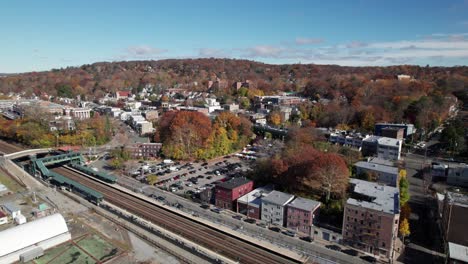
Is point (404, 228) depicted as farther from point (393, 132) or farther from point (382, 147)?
point (393, 132)

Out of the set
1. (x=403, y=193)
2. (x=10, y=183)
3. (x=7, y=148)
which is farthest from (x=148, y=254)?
(x=7, y=148)

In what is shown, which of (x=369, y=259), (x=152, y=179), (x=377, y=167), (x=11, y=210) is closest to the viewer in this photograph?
(x=369, y=259)

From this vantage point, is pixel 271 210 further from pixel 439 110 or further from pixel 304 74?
pixel 304 74

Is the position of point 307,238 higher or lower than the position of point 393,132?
lower

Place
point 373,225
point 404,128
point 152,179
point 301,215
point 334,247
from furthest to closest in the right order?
point 404,128 → point 152,179 → point 301,215 → point 334,247 → point 373,225

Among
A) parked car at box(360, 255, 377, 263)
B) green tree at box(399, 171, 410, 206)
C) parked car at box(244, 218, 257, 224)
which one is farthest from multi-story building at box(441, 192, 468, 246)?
parked car at box(244, 218, 257, 224)

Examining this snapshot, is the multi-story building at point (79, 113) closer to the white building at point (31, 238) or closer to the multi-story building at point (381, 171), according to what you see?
the white building at point (31, 238)

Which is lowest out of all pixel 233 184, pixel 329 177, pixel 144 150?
pixel 144 150

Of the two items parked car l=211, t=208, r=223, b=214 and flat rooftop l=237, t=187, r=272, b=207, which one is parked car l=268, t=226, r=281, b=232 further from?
parked car l=211, t=208, r=223, b=214
